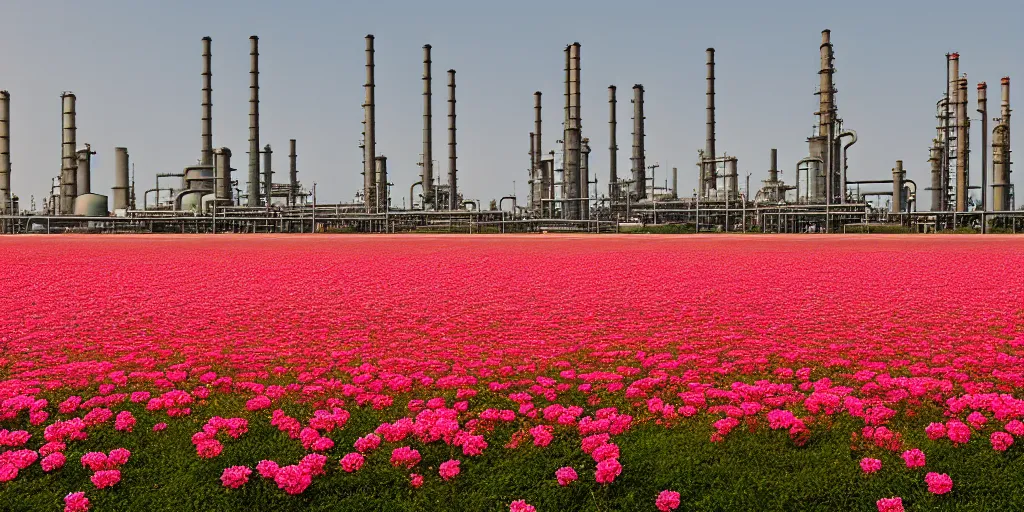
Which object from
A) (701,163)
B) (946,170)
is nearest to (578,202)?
(701,163)

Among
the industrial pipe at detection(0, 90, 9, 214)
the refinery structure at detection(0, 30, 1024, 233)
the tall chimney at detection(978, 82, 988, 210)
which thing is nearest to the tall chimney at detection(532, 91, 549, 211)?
the refinery structure at detection(0, 30, 1024, 233)

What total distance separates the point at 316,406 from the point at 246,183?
5721cm

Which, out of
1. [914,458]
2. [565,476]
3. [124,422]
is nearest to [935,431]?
[914,458]

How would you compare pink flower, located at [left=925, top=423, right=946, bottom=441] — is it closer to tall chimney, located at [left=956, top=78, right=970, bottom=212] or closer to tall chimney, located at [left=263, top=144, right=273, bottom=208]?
tall chimney, located at [left=956, top=78, right=970, bottom=212]

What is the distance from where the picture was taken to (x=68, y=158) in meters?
56.8

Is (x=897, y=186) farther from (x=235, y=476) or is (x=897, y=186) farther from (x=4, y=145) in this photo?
(x=4, y=145)

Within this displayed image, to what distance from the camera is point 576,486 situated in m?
3.61

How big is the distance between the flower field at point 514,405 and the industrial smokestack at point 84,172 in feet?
180

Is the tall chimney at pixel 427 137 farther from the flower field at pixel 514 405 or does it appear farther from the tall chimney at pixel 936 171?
the flower field at pixel 514 405

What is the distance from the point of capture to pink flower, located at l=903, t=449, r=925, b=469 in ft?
12.1

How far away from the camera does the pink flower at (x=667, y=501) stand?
3.42 meters

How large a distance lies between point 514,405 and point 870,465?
186 cm

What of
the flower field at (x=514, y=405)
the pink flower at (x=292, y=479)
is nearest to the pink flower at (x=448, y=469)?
the flower field at (x=514, y=405)

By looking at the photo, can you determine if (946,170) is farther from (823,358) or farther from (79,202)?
(79,202)
